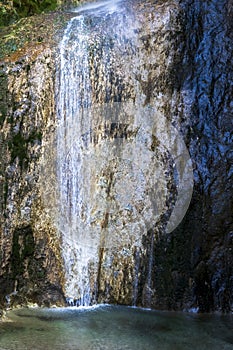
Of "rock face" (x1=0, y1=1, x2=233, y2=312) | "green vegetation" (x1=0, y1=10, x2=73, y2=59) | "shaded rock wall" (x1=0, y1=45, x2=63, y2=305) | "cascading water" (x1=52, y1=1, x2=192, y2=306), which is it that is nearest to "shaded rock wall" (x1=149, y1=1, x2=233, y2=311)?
"rock face" (x1=0, y1=1, x2=233, y2=312)

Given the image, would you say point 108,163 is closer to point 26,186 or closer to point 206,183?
point 26,186

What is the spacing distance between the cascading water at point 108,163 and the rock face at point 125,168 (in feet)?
0.04

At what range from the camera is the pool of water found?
4723mm

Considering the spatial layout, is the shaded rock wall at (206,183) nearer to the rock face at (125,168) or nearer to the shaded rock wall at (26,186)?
the rock face at (125,168)

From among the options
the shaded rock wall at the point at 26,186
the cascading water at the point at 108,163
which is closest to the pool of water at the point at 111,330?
the shaded rock wall at the point at 26,186

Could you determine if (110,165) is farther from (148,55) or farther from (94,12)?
(94,12)

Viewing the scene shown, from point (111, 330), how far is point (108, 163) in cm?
A: 224

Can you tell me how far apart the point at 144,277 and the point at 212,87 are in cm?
249

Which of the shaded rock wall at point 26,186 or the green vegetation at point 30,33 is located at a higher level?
the green vegetation at point 30,33

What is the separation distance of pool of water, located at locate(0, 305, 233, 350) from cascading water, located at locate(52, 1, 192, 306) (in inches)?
24.2

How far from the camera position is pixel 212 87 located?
650 centimetres

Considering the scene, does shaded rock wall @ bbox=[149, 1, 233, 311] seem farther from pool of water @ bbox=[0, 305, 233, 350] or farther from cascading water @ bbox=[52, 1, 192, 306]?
pool of water @ bbox=[0, 305, 233, 350]

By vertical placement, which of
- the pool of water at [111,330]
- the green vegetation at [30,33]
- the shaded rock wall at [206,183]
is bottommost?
the pool of water at [111,330]

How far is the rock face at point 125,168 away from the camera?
6.32 meters
